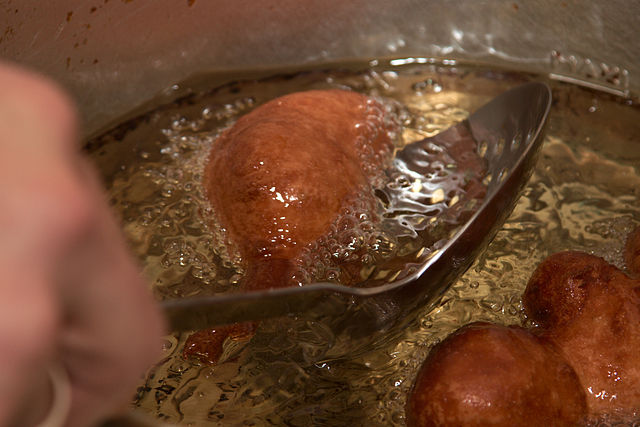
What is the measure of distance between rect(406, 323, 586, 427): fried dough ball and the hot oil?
0.23 ft

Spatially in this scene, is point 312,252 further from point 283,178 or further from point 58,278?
point 58,278

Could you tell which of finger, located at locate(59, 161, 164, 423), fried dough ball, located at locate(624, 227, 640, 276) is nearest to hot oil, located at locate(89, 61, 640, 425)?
fried dough ball, located at locate(624, 227, 640, 276)

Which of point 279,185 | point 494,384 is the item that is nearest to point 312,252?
point 279,185

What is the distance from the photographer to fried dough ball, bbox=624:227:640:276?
0.65 metres

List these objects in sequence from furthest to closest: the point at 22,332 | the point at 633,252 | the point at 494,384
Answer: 1. the point at 633,252
2. the point at 494,384
3. the point at 22,332

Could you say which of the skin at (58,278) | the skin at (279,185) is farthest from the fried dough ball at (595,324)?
the skin at (58,278)

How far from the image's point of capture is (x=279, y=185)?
67cm

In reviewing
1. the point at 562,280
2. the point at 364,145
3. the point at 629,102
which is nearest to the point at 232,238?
the point at 364,145

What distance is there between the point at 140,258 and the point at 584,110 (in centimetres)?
63

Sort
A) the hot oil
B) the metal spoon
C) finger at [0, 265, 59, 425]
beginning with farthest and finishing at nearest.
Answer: the hot oil < the metal spoon < finger at [0, 265, 59, 425]

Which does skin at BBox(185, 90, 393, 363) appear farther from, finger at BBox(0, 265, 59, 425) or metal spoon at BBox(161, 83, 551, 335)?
finger at BBox(0, 265, 59, 425)

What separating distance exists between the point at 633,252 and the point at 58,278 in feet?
1.90

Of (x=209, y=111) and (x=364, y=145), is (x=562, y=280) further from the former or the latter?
(x=209, y=111)

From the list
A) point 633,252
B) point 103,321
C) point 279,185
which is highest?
point 103,321
